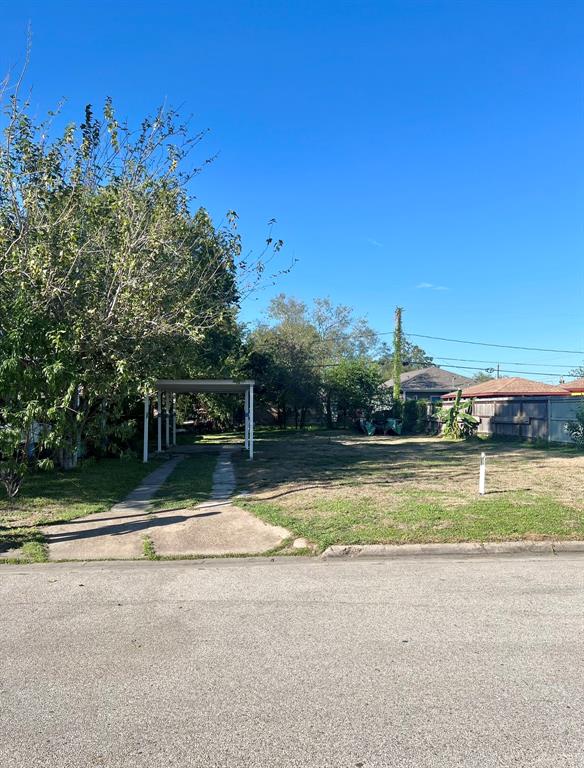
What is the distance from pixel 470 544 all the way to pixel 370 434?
2698 centimetres

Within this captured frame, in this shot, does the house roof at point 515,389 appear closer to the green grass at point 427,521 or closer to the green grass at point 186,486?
the green grass at point 186,486

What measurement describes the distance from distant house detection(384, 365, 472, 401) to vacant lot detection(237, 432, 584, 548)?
30.6 m

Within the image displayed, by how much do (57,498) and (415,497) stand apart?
21.6ft

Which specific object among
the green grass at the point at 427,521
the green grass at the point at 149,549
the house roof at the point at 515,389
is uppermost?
the house roof at the point at 515,389

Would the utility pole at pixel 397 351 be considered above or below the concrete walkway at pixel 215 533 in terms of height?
above

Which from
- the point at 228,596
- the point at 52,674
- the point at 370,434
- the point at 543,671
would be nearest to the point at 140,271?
the point at 228,596

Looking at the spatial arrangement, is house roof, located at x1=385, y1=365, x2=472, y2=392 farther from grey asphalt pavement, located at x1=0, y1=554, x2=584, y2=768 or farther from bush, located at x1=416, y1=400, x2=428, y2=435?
grey asphalt pavement, located at x1=0, y1=554, x2=584, y2=768

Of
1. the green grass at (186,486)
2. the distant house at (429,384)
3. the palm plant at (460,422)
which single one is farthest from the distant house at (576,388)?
the green grass at (186,486)

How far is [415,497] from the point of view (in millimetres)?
10344

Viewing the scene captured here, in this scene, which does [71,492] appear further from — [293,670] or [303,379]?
[303,379]

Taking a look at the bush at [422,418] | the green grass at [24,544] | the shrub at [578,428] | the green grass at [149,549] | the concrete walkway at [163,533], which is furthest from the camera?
the bush at [422,418]

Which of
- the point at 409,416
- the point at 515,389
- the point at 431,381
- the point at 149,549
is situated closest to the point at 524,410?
the point at 515,389

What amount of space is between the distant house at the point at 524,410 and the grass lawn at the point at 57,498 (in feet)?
54.8

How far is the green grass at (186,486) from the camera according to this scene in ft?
33.4
